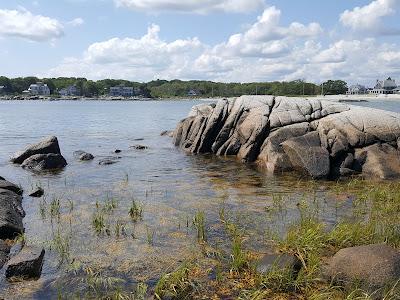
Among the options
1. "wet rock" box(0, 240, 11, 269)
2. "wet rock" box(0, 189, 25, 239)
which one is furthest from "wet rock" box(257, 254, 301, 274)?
"wet rock" box(0, 189, 25, 239)

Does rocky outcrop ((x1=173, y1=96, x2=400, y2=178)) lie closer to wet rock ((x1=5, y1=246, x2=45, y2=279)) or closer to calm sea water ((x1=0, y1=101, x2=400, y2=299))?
calm sea water ((x1=0, y1=101, x2=400, y2=299))

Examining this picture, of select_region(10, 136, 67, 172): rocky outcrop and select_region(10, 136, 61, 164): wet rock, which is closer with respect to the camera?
select_region(10, 136, 67, 172): rocky outcrop

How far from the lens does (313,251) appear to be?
33.6 feet

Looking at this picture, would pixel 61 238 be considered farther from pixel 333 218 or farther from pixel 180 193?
pixel 333 218

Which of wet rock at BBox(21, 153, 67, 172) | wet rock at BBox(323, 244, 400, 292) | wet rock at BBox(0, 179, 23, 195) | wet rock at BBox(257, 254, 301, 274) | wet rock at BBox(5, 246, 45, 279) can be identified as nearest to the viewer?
wet rock at BBox(323, 244, 400, 292)

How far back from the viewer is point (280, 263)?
949 cm

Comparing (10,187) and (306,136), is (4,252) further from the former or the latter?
(306,136)

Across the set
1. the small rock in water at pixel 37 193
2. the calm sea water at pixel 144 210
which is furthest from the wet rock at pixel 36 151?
the small rock in water at pixel 37 193

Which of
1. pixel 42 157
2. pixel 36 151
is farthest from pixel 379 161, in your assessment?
pixel 36 151

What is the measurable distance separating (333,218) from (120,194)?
8883 mm

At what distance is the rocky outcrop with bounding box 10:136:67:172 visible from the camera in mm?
25531

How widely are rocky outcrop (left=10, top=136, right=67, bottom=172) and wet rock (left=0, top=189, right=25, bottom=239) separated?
30.4 ft

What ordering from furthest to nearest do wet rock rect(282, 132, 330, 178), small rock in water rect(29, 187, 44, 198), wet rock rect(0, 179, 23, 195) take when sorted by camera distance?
1. wet rock rect(282, 132, 330, 178)
2. small rock in water rect(29, 187, 44, 198)
3. wet rock rect(0, 179, 23, 195)

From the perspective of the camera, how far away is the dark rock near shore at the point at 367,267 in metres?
8.45
